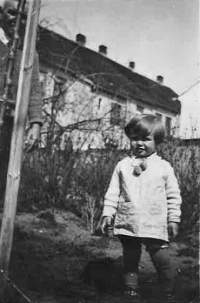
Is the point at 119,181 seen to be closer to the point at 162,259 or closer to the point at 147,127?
the point at 147,127

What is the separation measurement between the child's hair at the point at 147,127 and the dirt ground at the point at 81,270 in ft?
1.99

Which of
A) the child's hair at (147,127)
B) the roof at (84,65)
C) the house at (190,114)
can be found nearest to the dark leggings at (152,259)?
the child's hair at (147,127)

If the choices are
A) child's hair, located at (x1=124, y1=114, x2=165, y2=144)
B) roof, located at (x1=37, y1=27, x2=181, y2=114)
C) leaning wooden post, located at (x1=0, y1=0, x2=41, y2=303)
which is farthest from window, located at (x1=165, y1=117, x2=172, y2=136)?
roof, located at (x1=37, y1=27, x2=181, y2=114)

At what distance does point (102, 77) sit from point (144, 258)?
16.4ft

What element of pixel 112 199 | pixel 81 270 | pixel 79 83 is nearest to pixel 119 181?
pixel 112 199

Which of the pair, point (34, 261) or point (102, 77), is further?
point (102, 77)

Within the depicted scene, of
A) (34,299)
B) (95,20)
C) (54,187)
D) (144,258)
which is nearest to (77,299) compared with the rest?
(34,299)

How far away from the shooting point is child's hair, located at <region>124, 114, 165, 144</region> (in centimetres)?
209

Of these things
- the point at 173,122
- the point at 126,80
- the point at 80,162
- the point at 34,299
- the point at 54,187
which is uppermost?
the point at 126,80

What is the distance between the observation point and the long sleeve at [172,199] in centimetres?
195

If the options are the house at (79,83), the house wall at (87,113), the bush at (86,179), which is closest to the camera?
the bush at (86,179)

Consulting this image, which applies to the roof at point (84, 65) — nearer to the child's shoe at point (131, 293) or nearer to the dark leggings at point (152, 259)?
the dark leggings at point (152, 259)

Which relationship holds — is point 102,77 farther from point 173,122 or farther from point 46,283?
point 46,283

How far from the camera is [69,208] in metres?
2.97
